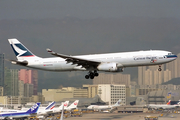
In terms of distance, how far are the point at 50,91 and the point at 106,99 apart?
33.3m

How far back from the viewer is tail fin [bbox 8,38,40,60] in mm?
60875

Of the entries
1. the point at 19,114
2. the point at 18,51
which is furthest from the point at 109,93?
the point at 18,51

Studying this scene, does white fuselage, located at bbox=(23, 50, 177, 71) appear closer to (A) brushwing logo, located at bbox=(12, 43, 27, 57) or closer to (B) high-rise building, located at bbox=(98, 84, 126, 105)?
(A) brushwing logo, located at bbox=(12, 43, 27, 57)

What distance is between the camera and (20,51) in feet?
202

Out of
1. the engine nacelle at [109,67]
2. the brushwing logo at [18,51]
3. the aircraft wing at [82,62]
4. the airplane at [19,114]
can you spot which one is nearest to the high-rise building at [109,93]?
the airplane at [19,114]

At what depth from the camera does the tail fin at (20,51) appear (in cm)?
6088

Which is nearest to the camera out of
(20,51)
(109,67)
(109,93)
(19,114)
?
(109,67)

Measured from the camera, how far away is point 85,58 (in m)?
54.7

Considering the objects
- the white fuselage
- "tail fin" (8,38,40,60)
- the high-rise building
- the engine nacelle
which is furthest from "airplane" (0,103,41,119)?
the high-rise building

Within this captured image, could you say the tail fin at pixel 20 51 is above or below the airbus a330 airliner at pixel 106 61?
above

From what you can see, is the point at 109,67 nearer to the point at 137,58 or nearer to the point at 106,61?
Result: the point at 106,61

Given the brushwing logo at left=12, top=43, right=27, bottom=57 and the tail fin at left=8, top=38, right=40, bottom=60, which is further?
the brushwing logo at left=12, top=43, right=27, bottom=57

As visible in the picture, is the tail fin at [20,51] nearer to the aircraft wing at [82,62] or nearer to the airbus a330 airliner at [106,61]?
the airbus a330 airliner at [106,61]

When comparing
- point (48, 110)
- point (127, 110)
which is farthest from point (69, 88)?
point (48, 110)
